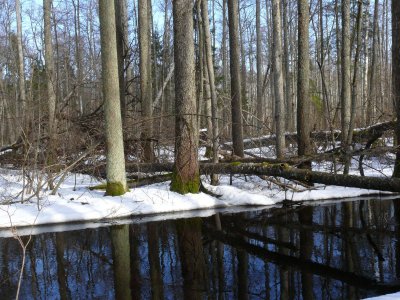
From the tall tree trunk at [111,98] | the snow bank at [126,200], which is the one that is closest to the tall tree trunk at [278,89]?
A: the snow bank at [126,200]

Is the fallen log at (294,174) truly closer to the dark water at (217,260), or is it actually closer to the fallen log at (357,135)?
the dark water at (217,260)

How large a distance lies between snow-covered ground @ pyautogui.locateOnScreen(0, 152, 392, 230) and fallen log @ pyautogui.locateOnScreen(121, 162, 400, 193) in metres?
0.53

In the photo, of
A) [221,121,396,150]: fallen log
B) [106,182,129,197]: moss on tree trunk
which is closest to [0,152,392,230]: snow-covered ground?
[106,182,129,197]: moss on tree trunk

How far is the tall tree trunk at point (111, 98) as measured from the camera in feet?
29.5

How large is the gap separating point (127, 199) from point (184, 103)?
2621 mm

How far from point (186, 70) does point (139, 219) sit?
3.66 metres

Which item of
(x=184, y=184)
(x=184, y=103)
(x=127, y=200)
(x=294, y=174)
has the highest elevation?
(x=184, y=103)

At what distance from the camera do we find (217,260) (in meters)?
5.60

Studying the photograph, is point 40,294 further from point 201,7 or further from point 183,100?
point 201,7

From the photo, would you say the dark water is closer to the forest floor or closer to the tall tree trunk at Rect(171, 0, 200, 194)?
the forest floor

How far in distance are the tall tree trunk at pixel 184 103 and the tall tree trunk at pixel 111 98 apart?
1376 mm

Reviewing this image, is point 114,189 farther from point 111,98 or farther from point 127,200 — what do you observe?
point 111,98

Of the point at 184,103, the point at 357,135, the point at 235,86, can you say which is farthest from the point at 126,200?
the point at 357,135

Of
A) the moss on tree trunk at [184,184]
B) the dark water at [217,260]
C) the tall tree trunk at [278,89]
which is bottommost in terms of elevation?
the dark water at [217,260]
